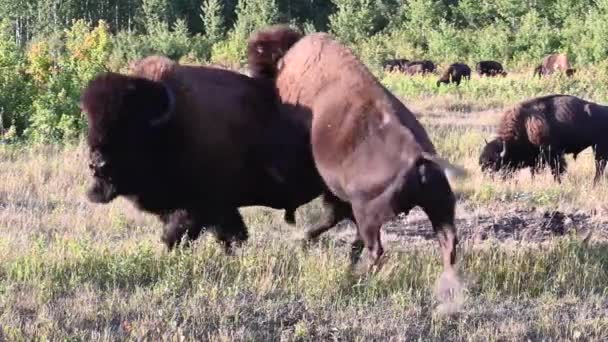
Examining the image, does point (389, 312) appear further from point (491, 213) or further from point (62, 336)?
point (491, 213)

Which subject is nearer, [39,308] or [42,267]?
[39,308]

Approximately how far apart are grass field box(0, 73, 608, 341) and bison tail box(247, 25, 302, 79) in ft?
4.74

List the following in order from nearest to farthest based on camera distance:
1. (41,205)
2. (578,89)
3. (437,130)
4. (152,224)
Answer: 1. (152,224)
2. (41,205)
3. (437,130)
4. (578,89)

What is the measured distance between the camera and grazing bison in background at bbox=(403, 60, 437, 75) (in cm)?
3975

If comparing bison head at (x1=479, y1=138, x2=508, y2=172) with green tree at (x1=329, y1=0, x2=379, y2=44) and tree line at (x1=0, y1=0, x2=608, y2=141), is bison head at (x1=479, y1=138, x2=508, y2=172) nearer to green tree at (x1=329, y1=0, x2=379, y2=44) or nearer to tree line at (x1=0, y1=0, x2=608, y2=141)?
tree line at (x1=0, y1=0, x2=608, y2=141)

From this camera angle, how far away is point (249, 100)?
669 centimetres

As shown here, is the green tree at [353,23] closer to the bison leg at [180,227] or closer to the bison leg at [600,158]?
the bison leg at [600,158]

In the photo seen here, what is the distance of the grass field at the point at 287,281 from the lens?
4953mm

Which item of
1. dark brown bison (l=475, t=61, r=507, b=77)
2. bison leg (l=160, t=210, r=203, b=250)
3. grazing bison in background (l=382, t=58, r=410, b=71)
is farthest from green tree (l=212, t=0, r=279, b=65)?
bison leg (l=160, t=210, r=203, b=250)

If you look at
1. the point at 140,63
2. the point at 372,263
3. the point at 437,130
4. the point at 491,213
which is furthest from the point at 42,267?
the point at 437,130

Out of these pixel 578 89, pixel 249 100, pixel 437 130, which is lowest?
pixel 578 89

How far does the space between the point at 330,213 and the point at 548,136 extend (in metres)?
7.38

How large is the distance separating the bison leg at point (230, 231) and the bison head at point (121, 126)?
2.53 ft

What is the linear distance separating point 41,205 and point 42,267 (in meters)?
3.28
